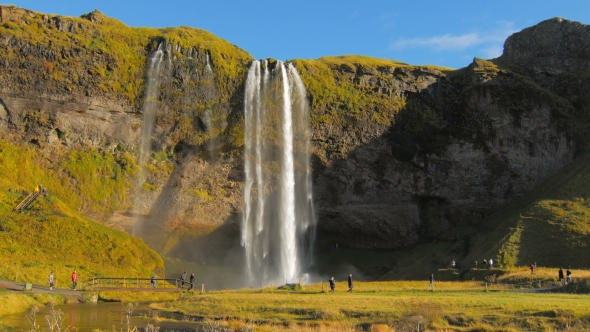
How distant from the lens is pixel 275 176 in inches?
2416

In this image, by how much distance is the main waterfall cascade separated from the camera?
60.2m

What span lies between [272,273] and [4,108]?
3221 cm

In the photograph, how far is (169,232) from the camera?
60.6 m

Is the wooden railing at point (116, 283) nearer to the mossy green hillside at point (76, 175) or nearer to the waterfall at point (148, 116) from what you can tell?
the waterfall at point (148, 116)

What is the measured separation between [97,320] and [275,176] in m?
37.3

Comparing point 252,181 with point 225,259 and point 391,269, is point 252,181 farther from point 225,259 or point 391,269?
point 391,269

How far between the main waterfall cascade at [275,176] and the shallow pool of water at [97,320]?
2813cm

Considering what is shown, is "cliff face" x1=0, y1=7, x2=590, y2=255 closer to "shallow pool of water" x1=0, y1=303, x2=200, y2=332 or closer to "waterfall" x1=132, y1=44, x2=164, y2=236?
"waterfall" x1=132, y1=44, x2=164, y2=236

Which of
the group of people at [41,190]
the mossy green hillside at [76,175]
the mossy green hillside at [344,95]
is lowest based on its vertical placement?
the group of people at [41,190]

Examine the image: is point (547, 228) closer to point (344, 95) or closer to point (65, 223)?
point (344, 95)

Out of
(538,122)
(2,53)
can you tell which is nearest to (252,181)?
(2,53)

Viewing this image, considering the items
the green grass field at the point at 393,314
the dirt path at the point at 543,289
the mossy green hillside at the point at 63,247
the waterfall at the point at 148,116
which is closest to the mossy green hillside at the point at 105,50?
the waterfall at the point at 148,116

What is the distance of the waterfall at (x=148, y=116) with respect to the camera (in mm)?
58609

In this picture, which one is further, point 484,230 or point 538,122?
point 538,122
